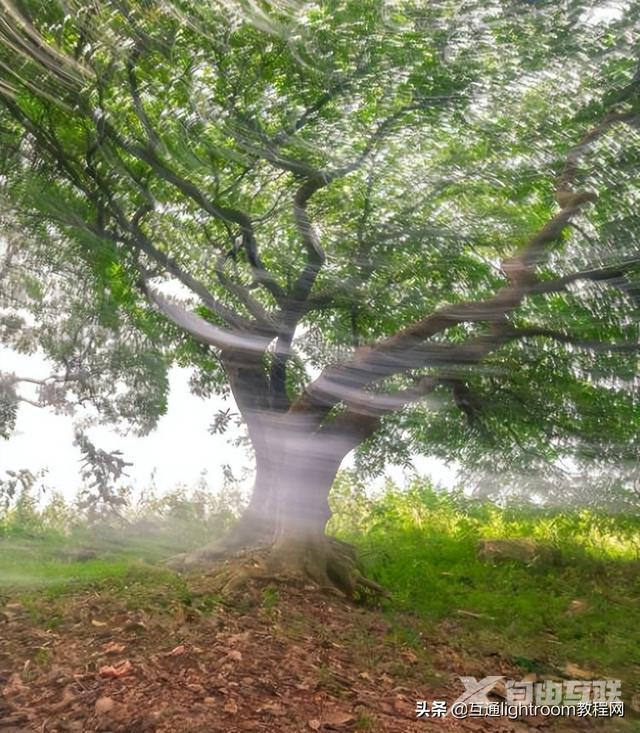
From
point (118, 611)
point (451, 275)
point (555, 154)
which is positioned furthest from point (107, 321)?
point (555, 154)

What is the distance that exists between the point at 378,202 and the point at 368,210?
2 cm

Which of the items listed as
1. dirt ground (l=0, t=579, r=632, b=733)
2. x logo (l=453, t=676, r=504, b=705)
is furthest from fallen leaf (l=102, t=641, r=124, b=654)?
x logo (l=453, t=676, r=504, b=705)

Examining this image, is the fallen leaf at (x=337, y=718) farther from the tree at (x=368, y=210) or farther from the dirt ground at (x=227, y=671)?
the tree at (x=368, y=210)

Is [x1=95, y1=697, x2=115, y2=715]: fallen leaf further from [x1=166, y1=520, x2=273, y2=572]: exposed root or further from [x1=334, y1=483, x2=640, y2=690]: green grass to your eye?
[x1=334, y1=483, x2=640, y2=690]: green grass

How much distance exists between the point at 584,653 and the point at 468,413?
27cm

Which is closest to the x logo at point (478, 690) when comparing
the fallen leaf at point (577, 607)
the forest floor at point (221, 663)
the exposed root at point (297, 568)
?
the forest floor at point (221, 663)

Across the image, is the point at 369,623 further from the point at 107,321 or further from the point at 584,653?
the point at 107,321

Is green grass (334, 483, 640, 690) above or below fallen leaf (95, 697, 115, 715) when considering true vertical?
above

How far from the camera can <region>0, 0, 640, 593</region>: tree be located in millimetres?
762

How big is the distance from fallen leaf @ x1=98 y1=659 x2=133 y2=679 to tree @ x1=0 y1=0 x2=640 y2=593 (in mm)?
230

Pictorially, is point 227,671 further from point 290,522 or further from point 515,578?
point 515,578

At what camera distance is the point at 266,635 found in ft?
3.06

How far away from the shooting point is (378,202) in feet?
2.62

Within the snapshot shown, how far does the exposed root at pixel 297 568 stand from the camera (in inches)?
39.3
